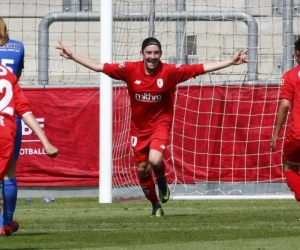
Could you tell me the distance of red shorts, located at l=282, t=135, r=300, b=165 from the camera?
32.5 feet

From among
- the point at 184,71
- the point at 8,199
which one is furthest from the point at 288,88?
the point at 8,199

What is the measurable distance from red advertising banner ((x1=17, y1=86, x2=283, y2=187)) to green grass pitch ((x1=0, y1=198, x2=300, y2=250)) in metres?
1.72

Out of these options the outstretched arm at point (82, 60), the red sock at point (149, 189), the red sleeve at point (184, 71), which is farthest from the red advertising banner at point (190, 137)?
the outstretched arm at point (82, 60)

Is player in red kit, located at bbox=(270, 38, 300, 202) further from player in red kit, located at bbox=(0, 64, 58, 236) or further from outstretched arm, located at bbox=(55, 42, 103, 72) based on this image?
player in red kit, located at bbox=(0, 64, 58, 236)

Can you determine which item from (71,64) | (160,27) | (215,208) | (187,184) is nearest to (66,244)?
(215,208)

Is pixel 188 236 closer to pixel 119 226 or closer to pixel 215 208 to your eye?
pixel 119 226

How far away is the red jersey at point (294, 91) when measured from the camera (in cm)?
980

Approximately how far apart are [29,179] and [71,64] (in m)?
5.14

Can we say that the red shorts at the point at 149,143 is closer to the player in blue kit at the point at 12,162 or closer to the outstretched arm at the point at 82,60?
A: the outstretched arm at the point at 82,60

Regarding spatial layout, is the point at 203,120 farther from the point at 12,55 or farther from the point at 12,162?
the point at 12,162

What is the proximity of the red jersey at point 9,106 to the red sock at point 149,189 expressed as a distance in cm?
403

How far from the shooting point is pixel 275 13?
16359 millimetres

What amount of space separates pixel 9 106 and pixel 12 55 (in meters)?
1.59

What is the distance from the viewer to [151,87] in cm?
1102
